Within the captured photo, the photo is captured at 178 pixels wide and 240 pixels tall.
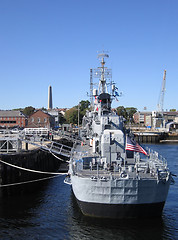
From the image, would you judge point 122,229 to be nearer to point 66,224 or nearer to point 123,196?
point 123,196

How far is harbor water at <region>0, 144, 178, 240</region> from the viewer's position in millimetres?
16953

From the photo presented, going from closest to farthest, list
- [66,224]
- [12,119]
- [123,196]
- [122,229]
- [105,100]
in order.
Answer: [122,229] < [123,196] < [66,224] < [105,100] < [12,119]

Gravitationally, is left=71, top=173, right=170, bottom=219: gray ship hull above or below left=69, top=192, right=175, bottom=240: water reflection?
above

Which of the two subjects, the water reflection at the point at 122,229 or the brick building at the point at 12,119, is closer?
the water reflection at the point at 122,229

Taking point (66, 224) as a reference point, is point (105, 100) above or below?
above

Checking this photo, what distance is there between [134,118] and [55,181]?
14046 centimetres

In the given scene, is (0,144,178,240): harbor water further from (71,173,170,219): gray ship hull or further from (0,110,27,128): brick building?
(0,110,27,128): brick building

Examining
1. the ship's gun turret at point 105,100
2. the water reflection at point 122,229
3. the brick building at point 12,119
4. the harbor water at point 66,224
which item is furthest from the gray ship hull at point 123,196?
the brick building at point 12,119

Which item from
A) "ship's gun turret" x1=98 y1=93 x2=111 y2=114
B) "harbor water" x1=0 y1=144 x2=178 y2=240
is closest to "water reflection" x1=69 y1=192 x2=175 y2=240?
"harbor water" x1=0 y1=144 x2=178 y2=240

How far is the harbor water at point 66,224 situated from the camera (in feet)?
55.6

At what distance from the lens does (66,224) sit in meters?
18.7

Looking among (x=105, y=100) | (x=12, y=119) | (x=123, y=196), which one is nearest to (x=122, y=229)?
(x=123, y=196)

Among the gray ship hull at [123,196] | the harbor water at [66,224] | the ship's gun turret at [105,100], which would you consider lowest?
the harbor water at [66,224]

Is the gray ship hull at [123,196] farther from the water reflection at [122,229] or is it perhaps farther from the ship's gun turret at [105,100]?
the ship's gun turret at [105,100]
